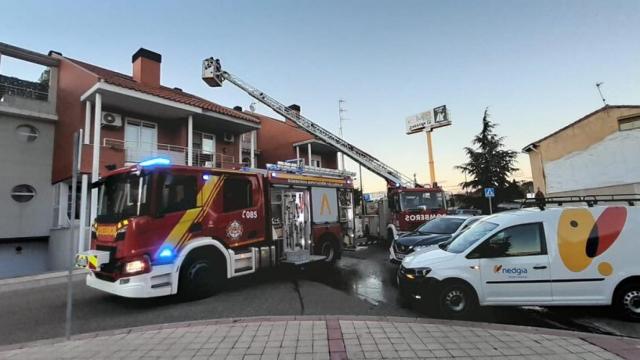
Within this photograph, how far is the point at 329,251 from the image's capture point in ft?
36.0

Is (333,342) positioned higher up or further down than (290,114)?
further down

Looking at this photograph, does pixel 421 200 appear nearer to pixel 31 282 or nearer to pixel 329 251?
pixel 329 251

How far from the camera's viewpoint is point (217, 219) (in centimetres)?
748

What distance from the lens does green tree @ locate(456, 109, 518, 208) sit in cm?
3150

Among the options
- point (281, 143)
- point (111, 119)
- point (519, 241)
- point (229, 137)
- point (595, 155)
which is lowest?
point (519, 241)

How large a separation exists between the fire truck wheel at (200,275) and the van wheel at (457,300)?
4515mm

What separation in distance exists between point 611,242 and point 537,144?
19.9 meters

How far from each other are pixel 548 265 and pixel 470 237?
123 cm

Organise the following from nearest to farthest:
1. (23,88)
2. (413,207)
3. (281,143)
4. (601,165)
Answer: (413,207) → (23,88) → (601,165) → (281,143)

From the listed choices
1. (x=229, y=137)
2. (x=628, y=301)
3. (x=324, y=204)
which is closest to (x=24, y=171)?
(x=229, y=137)

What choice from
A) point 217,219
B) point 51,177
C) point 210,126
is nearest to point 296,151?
point 210,126

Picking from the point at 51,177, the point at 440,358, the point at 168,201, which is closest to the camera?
the point at 440,358

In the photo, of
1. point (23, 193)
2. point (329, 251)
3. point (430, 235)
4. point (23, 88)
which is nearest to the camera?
point (430, 235)

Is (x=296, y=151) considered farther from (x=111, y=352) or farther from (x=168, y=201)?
(x=111, y=352)
